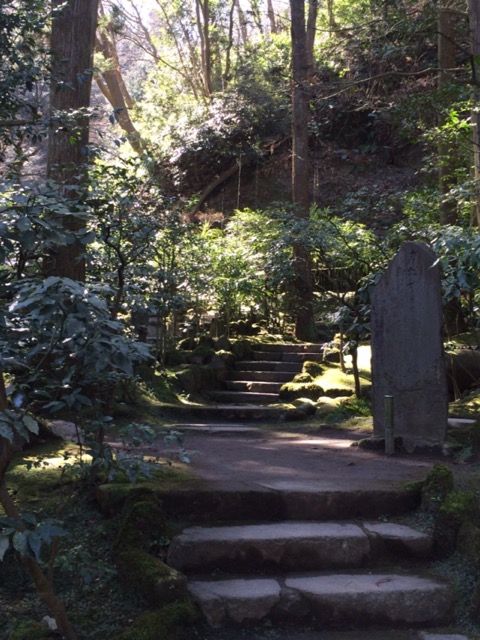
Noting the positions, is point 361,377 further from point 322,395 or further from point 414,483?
point 414,483

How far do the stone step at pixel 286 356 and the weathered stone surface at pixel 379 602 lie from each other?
8.63m

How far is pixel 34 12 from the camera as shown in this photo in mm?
6527

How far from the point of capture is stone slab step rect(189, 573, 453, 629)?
3.93 meters

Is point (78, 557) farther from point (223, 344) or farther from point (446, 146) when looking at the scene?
point (223, 344)

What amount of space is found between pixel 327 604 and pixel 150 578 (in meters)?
0.99

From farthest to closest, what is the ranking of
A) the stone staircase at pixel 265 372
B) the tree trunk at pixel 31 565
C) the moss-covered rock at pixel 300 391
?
the stone staircase at pixel 265 372 < the moss-covered rock at pixel 300 391 < the tree trunk at pixel 31 565

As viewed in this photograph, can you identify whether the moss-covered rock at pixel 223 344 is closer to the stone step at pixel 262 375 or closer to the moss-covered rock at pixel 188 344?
the moss-covered rock at pixel 188 344

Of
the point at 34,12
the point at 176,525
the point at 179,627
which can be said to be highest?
the point at 34,12

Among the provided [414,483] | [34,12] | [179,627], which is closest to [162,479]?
[179,627]

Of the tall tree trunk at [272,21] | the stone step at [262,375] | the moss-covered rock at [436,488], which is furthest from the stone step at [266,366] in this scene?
the tall tree trunk at [272,21]

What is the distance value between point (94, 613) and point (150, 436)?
1087mm

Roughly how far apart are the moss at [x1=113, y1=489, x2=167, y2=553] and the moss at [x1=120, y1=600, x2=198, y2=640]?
1.72ft

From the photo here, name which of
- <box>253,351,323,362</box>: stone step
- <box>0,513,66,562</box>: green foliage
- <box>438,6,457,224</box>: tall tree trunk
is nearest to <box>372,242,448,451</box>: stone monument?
<box>438,6,457,224</box>: tall tree trunk

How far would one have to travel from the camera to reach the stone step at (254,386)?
38.3ft
